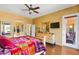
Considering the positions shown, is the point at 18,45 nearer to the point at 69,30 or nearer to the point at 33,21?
the point at 33,21

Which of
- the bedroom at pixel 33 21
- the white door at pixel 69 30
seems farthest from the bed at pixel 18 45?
the white door at pixel 69 30

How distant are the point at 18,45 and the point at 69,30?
100 centimetres

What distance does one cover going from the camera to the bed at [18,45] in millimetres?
1451

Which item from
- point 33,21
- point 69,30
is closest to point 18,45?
point 33,21

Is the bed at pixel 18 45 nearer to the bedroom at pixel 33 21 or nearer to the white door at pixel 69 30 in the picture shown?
the bedroom at pixel 33 21

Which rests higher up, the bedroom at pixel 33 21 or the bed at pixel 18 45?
the bedroom at pixel 33 21

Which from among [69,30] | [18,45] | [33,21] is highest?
[33,21]

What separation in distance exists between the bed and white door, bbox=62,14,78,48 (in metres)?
0.56

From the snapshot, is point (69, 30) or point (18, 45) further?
point (69, 30)

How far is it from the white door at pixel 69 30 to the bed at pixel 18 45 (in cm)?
56

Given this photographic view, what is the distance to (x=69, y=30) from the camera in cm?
194

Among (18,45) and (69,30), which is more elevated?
(69,30)

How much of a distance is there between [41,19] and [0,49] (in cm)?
97

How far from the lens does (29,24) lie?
1.87 m
